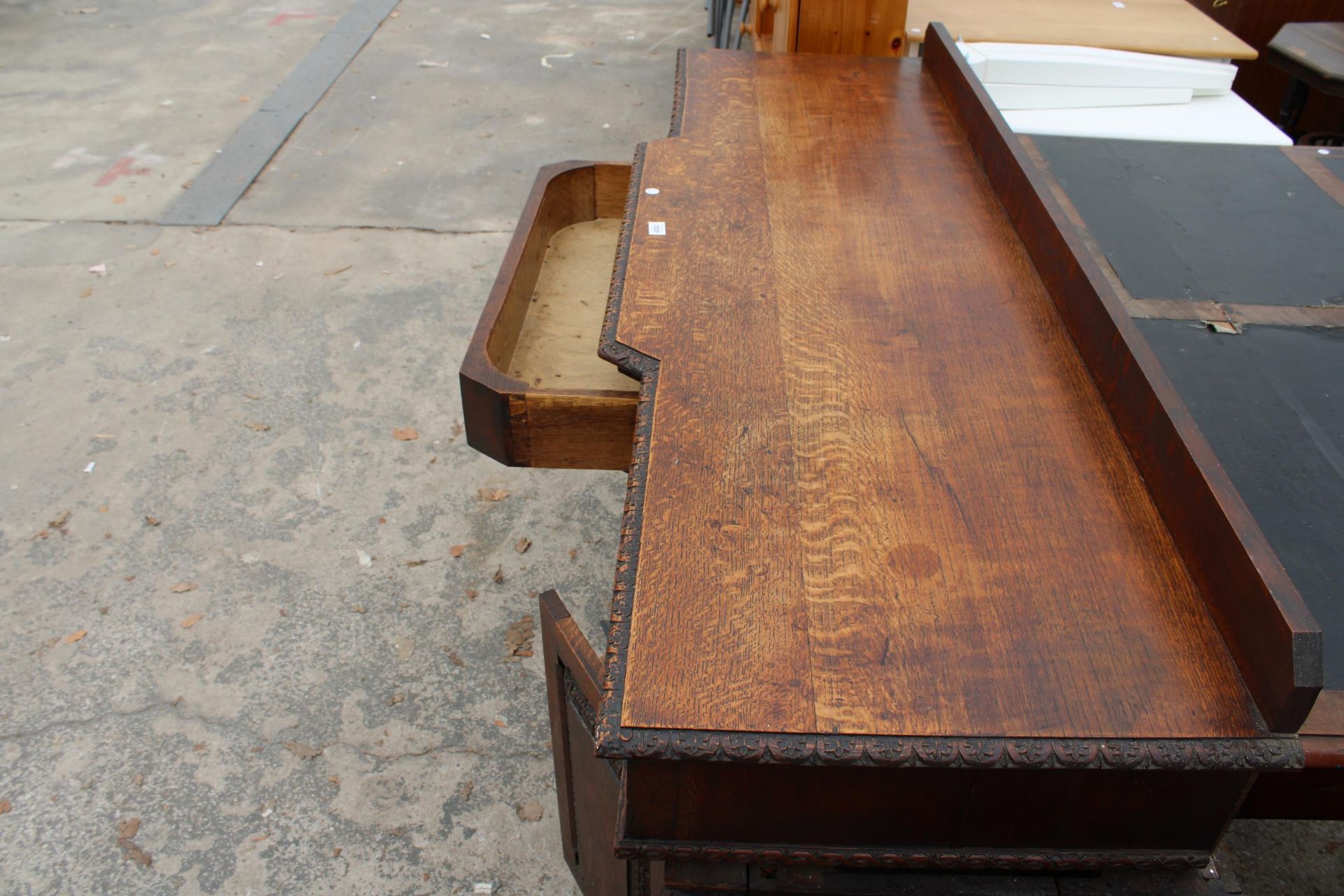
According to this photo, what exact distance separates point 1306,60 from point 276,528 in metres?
3.83

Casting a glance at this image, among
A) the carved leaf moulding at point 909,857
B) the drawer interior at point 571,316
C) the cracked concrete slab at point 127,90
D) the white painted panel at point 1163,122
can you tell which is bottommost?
the cracked concrete slab at point 127,90

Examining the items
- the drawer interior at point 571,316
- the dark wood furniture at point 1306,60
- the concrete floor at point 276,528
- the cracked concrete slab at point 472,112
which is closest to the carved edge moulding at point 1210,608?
the drawer interior at point 571,316

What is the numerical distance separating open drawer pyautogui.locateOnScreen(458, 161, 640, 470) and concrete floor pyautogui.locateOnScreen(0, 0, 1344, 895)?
93 cm

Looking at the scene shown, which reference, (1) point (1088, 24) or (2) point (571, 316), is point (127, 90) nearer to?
(2) point (571, 316)

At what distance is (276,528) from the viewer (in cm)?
285

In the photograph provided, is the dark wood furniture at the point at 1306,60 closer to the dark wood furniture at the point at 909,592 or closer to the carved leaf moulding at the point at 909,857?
the dark wood furniture at the point at 909,592

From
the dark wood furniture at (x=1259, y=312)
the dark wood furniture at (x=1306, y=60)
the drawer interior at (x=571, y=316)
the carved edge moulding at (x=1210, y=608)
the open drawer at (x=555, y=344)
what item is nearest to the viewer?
the carved edge moulding at (x=1210, y=608)

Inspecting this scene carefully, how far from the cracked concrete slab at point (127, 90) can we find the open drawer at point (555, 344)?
296cm

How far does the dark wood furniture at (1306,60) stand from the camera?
3404mm

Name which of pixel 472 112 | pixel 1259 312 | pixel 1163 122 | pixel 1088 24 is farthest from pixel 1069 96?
pixel 472 112

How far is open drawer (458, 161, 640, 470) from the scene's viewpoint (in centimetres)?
161

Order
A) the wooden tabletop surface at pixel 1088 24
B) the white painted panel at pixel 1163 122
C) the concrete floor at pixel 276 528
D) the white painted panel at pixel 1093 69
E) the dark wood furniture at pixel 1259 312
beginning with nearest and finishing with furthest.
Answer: the dark wood furniture at pixel 1259 312
the concrete floor at pixel 276 528
the white painted panel at pixel 1163 122
the white painted panel at pixel 1093 69
the wooden tabletop surface at pixel 1088 24

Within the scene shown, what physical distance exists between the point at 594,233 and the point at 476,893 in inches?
59.0

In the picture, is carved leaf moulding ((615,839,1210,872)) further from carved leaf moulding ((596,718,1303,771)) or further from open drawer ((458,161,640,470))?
open drawer ((458,161,640,470))
